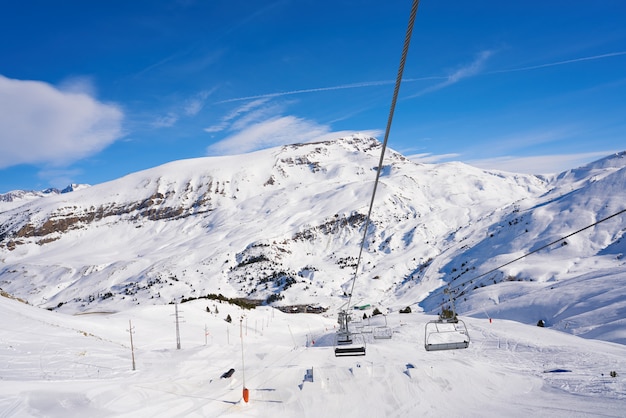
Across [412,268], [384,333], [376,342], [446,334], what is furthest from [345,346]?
[412,268]

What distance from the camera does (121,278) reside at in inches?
6437

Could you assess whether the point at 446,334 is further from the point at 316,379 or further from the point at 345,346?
the point at 345,346

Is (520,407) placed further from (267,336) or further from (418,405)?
(267,336)

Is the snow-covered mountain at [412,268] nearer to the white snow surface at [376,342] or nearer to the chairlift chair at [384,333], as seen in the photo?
the white snow surface at [376,342]

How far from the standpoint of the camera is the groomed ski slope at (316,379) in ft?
74.6

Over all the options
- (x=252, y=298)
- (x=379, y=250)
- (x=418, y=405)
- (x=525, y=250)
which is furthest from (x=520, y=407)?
(x=379, y=250)

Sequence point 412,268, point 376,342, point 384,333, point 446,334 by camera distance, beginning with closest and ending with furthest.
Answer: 1. point 384,333
2. point 376,342
3. point 446,334
4. point 412,268

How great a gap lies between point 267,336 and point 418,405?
169ft

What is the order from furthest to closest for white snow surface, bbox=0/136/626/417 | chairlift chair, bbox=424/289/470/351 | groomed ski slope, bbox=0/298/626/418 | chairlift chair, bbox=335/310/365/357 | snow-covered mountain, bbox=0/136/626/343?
snow-covered mountain, bbox=0/136/626/343 → white snow surface, bbox=0/136/626/417 → chairlift chair, bbox=335/310/365/357 → groomed ski slope, bbox=0/298/626/418 → chairlift chair, bbox=424/289/470/351

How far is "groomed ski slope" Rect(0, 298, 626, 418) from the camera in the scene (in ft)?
74.6

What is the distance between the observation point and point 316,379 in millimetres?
30312

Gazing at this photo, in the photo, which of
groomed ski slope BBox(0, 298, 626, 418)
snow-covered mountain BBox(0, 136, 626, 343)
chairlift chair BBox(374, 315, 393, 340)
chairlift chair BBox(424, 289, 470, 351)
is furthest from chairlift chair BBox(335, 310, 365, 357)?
snow-covered mountain BBox(0, 136, 626, 343)

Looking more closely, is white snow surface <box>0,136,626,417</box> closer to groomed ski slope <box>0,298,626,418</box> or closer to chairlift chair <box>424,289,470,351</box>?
groomed ski slope <box>0,298,626,418</box>

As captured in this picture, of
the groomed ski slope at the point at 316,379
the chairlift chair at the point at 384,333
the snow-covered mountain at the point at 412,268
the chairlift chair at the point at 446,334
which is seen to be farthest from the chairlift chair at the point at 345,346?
the snow-covered mountain at the point at 412,268
